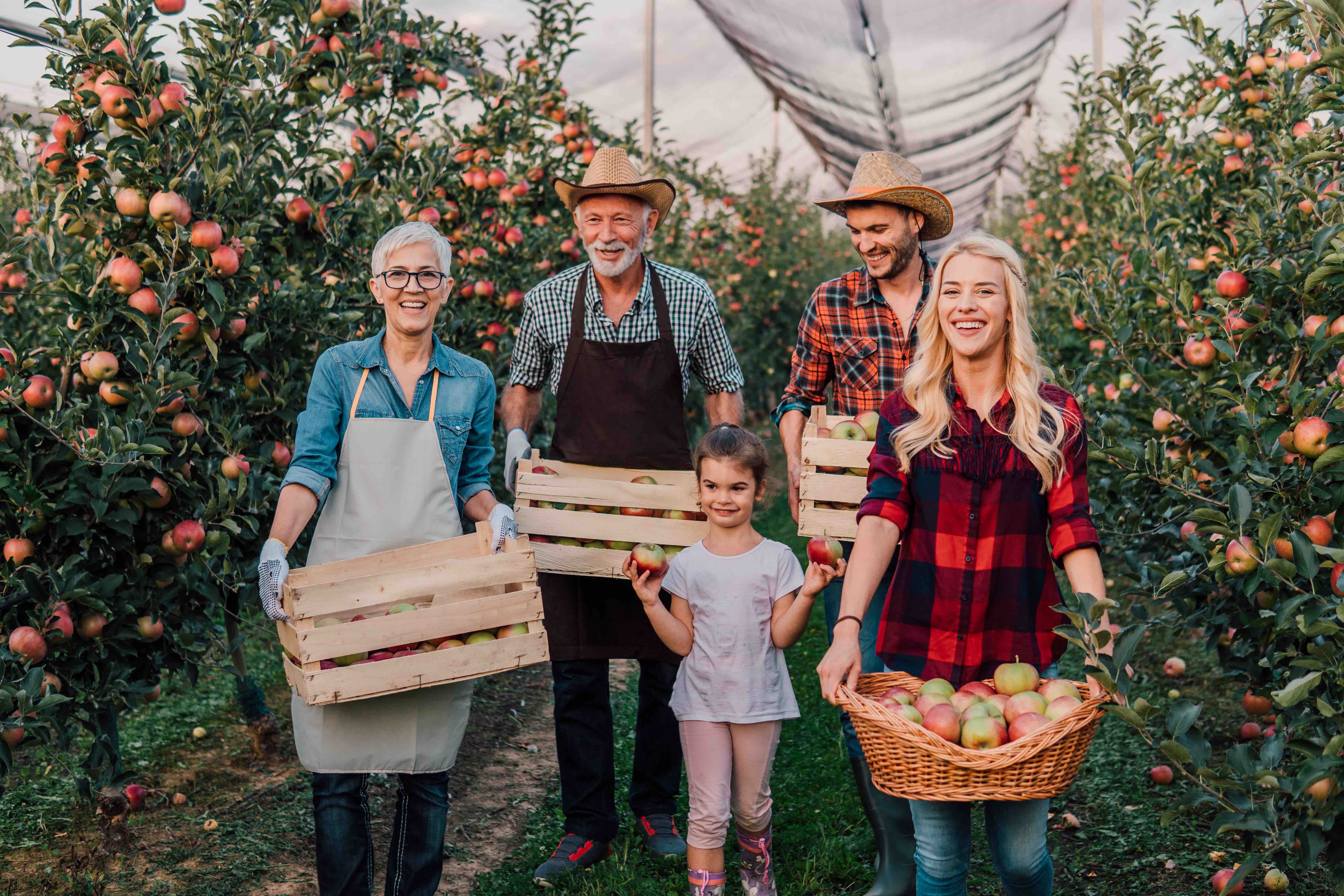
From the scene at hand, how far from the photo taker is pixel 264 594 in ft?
6.98

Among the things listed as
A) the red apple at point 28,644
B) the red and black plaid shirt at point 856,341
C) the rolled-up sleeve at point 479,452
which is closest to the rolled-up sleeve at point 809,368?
the red and black plaid shirt at point 856,341

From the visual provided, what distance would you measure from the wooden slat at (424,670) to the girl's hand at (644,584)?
25 centimetres

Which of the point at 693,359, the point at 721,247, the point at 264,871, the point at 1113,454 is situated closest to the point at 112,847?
the point at 264,871

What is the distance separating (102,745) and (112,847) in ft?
1.55

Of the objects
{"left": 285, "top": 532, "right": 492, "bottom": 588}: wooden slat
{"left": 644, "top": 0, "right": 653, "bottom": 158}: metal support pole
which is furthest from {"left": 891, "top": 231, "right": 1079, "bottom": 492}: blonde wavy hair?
{"left": 644, "top": 0, "right": 653, "bottom": 158}: metal support pole

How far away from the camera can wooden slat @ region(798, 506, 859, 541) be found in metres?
2.51

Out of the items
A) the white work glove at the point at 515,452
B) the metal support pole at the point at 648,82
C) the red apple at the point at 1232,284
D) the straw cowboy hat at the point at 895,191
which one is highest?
the metal support pole at the point at 648,82

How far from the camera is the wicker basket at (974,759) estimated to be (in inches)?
66.0

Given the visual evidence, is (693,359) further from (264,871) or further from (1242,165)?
(1242,165)

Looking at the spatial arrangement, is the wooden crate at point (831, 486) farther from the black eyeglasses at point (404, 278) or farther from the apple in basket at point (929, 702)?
the black eyeglasses at point (404, 278)

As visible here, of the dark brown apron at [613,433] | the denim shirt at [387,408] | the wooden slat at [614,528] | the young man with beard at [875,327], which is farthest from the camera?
the dark brown apron at [613,433]

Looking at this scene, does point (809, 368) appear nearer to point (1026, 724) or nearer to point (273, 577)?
point (1026, 724)

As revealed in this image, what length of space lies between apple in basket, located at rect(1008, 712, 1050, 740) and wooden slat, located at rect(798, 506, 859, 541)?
768 mm

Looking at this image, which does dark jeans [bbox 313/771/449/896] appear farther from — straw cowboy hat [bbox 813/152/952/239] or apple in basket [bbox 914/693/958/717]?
straw cowboy hat [bbox 813/152/952/239]
